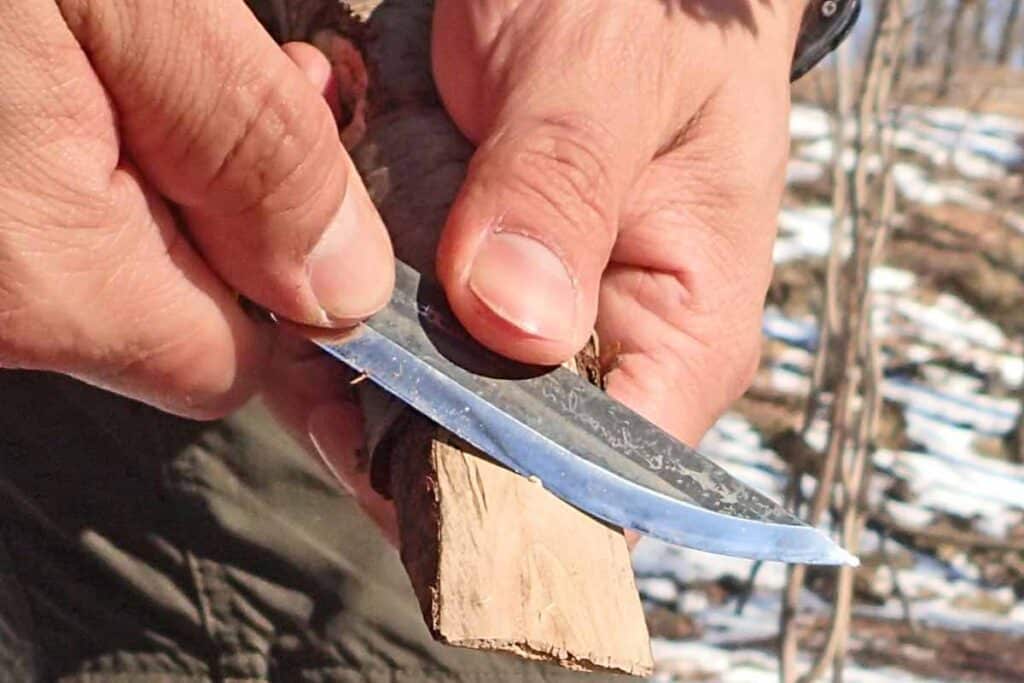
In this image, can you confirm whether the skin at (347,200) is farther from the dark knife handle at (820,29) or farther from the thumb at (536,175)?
the dark knife handle at (820,29)

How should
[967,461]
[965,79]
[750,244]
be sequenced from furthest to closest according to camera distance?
[965,79]
[967,461]
[750,244]

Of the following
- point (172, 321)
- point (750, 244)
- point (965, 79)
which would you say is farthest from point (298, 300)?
point (965, 79)

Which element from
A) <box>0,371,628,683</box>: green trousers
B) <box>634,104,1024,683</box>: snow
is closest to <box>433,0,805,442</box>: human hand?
<box>0,371,628,683</box>: green trousers

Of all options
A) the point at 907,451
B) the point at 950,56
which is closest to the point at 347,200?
the point at 907,451

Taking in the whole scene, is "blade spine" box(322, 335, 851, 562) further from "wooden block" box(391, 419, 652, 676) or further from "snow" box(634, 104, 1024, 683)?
"snow" box(634, 104, 1024, 683)

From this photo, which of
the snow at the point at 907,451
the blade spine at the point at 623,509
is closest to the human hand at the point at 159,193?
the blade spine at the point at 623,509

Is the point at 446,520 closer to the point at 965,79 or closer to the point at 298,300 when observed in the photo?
the point at 298,300
